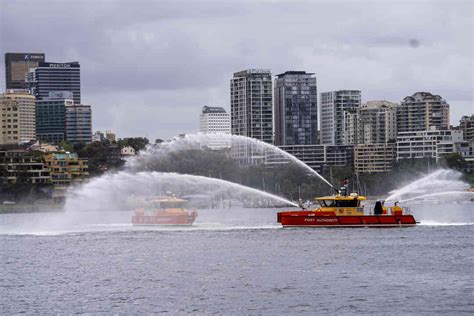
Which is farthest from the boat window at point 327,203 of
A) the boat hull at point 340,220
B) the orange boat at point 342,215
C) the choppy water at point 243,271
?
the choppy water at point 243,271

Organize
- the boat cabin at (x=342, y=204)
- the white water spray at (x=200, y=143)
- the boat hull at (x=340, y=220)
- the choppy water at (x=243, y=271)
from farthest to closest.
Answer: the boat hull at (x=340, y=220), the boat cabin at (x=342, y=204), the white water spray at (x=200, y=143), the choppy water at (x=243, y=271)

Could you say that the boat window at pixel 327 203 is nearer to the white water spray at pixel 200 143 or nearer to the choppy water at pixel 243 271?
the white water spray at pixel 200 143

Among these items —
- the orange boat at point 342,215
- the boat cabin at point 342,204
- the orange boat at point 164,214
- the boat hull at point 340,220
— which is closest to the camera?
the boat cabin at point 342,204

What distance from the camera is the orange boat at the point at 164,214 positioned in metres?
107

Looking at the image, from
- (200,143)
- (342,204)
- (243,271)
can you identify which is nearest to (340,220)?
(342,204)

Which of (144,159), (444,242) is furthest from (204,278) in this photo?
(144,159)

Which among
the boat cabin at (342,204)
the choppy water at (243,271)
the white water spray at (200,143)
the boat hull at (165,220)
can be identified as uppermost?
the white water spray at (200,143)

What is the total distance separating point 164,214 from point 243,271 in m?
38.5

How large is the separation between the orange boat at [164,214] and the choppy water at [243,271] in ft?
11.9

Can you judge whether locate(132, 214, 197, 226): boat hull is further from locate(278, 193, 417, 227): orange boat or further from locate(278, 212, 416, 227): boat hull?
locate(278, 193, 417, 227): orange boat

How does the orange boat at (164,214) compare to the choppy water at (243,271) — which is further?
the orange boat at (164,214)

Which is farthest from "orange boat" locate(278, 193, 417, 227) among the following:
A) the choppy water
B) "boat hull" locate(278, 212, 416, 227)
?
the choppy water

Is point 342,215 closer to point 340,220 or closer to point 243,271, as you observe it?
point 340,220

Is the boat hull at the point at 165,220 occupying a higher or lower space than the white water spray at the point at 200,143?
lower
